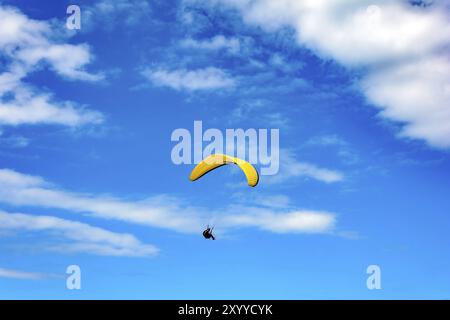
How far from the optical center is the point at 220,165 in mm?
44344

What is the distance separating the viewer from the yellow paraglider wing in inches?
1635

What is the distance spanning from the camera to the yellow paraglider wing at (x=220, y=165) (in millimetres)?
41531
